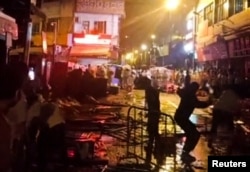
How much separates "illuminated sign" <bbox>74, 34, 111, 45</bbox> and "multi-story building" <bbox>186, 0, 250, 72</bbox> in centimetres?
923

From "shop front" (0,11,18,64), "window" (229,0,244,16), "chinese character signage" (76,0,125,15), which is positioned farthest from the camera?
"chinese character signage" (76,0,125,15)

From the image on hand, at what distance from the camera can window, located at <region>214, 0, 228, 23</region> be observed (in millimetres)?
32750

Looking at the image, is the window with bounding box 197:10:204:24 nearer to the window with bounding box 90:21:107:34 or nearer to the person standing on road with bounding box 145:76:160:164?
the window with bounding box 90:21:107:34

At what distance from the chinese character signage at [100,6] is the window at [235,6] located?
61.4ft

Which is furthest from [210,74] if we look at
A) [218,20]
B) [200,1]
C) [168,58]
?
[168,58]

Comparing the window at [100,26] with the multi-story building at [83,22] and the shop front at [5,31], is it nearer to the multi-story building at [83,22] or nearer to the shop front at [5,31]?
the multi-story building at [83,22]

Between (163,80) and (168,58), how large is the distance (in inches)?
868

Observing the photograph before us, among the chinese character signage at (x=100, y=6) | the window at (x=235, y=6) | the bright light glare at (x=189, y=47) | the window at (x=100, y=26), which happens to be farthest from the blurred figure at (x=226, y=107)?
the window at (x=100, y=26)

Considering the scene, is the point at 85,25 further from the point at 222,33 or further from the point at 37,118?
the point at 37,118

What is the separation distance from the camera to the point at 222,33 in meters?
31.9

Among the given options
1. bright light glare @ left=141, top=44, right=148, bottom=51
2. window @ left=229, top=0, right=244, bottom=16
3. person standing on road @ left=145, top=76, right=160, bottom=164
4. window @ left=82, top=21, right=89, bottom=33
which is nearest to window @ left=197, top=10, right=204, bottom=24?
window @ left=229, top=0, right=244, bottom=16

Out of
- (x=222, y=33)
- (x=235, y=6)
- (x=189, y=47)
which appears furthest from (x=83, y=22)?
(x=235, y=6)

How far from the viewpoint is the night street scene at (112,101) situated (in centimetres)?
683

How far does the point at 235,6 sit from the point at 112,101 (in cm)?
1157
